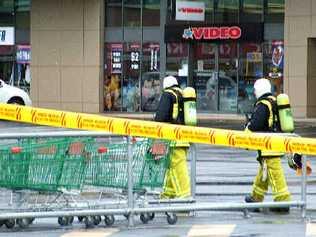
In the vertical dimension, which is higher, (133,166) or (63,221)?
(133,166)

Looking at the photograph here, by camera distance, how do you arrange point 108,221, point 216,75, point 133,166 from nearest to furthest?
point 133,166 → point 108,221 → point 216,75

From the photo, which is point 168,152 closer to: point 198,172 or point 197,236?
point 197,236

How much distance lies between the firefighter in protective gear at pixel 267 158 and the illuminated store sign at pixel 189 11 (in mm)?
26086

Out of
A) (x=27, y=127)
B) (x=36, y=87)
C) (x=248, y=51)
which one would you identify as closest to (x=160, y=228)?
(x=27, y=127)

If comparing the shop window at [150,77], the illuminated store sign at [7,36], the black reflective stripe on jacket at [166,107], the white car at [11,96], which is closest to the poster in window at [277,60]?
the shop window at [150,77]

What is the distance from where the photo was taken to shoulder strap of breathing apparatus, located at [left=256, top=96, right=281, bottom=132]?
12.2 metres

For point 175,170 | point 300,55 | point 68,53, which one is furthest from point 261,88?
point 68,53

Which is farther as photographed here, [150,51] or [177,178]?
[150,51]

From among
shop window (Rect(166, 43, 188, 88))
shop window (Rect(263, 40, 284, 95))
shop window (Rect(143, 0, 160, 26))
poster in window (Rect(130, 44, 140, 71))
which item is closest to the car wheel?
poster in window (Rect(130, 44, 140, 71))

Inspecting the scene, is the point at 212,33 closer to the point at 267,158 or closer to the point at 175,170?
the point at 267,158

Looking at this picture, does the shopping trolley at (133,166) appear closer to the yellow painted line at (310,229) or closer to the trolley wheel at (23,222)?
the trolley wheel at (23,222)

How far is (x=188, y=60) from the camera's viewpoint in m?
39.5

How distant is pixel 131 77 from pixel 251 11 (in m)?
6.15

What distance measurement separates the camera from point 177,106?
39.9 feet
